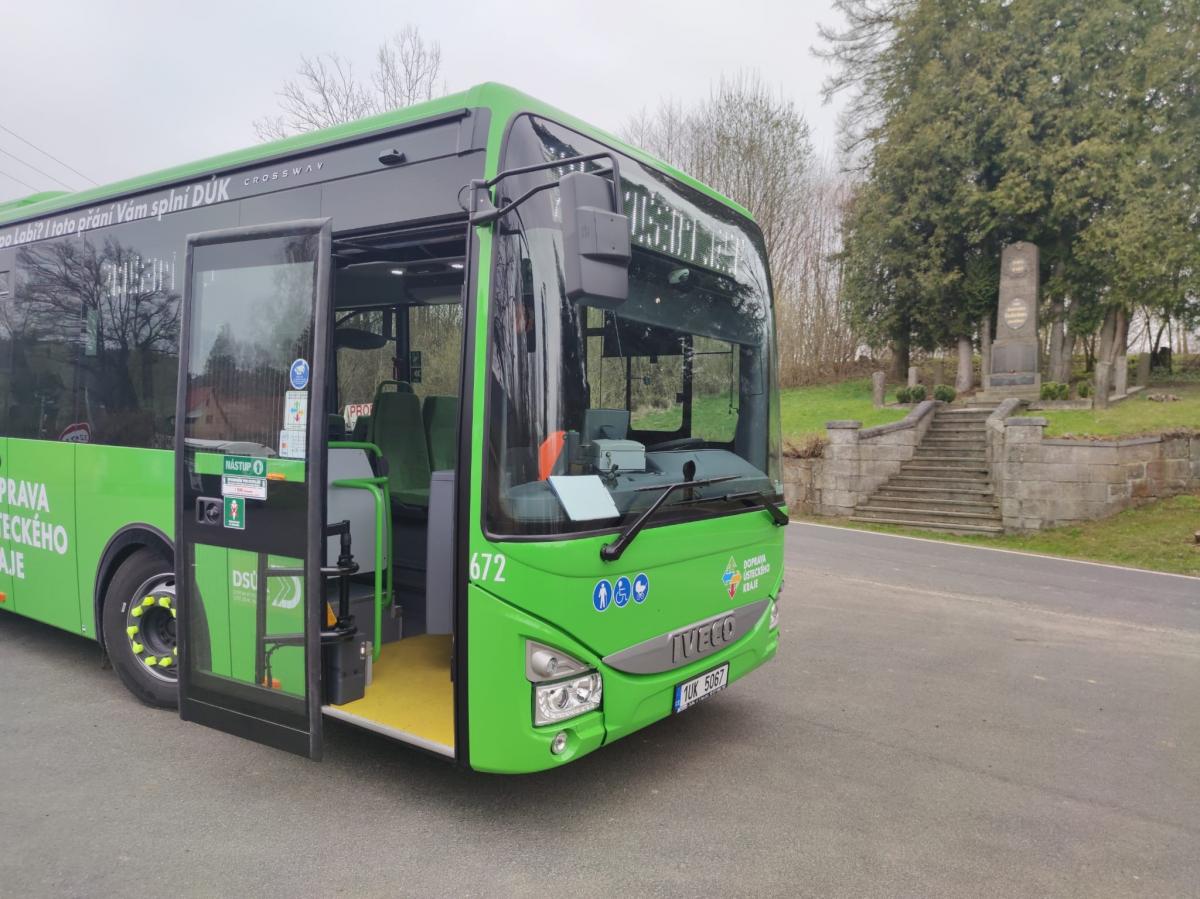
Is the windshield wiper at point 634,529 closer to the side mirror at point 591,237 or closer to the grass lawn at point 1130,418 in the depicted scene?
the side mirror at point 591,237

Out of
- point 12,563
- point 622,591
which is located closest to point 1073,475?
point 622,591

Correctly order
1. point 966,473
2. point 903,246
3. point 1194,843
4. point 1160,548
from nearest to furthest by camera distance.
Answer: point 1194,843, point 1160,548, point 966,473, point 903,246

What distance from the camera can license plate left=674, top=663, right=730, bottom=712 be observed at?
12.5 ft

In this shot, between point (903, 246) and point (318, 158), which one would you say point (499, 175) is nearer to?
point (318, 158)

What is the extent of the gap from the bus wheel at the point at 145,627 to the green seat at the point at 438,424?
5.72 ft

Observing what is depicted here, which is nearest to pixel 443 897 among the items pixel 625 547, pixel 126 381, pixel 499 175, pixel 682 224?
pixel 625 547

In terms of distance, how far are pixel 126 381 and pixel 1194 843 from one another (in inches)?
234

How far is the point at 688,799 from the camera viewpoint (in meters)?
3.79

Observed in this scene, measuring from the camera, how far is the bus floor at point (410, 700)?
3.54 m

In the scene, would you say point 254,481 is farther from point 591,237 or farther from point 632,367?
point 591,237

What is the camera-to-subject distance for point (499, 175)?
127 inches

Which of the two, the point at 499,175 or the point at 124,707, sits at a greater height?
the point at 499,175

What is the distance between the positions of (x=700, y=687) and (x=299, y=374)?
239 centimetres

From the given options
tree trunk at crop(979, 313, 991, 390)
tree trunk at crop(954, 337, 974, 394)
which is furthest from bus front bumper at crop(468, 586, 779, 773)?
tree trunk at crop(954, 337, 974, 394)
